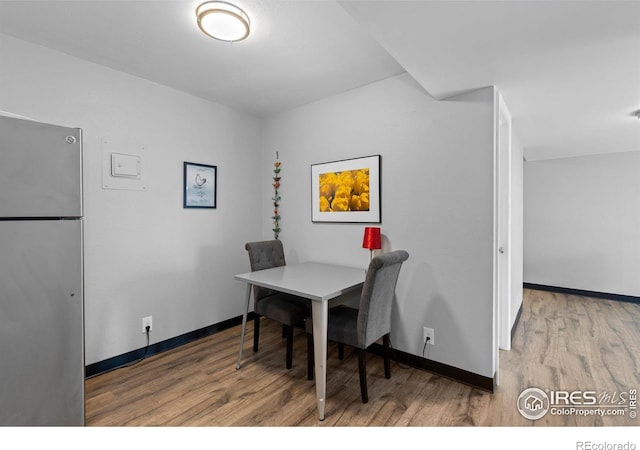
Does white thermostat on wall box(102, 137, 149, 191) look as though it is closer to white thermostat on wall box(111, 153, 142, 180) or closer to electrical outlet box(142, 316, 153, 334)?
white thermostat on wall box(111, 153, 142, 180)

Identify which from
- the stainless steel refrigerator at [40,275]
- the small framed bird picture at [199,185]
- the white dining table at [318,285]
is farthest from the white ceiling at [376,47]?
the white dining table at [318,285]

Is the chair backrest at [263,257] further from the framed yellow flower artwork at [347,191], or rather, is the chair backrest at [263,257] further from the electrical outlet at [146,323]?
the electrical outlet at [146,323]

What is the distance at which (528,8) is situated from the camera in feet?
4.19

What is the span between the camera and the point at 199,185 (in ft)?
9.75

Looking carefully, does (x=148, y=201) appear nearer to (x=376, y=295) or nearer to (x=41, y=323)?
(x=41, y=323)

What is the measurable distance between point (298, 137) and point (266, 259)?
1.37 m

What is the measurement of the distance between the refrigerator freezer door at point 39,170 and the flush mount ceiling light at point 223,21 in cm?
94

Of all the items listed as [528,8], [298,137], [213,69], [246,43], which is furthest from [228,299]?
[528,8]

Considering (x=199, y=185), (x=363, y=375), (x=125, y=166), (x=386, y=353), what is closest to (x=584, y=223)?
(x=386, y=353)

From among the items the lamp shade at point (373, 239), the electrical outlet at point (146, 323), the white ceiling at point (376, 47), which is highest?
the white ceiling at point (376, 47)

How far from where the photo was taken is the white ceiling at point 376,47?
136 centimetres

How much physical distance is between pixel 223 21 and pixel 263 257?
1877mm

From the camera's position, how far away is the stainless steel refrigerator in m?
1.39
